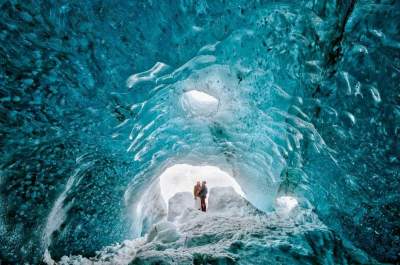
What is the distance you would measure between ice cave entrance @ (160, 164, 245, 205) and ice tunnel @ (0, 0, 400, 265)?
6.87 meters

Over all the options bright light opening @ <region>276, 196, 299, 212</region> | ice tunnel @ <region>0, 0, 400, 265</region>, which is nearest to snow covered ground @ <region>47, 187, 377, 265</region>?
ice tunnel @ <region>0, 0, 400, 265</region>

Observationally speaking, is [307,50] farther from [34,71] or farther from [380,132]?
[34,71]

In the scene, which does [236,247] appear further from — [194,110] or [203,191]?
[203,191]

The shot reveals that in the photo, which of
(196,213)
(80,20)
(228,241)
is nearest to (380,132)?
(228,241)

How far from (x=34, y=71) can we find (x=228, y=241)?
4.26m

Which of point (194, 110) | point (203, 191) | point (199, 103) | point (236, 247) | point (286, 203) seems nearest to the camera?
point (236, 247)

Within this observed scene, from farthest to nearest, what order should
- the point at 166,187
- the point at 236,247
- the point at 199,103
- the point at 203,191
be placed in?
the point at 166,187
the point at 203,191
the point at 199,103
the point at 236,247

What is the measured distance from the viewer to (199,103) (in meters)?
6.82

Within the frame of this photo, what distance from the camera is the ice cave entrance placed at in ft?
47.1

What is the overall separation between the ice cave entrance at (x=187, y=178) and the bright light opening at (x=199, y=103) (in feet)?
24.8

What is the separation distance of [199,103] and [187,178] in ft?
Result: 30.4

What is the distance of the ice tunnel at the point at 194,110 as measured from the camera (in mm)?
3338

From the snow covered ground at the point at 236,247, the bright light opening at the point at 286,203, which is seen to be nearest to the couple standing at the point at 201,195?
the snow covered ground at the point at 236,247

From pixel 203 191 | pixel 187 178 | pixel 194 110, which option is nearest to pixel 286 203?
pixel 203 191
